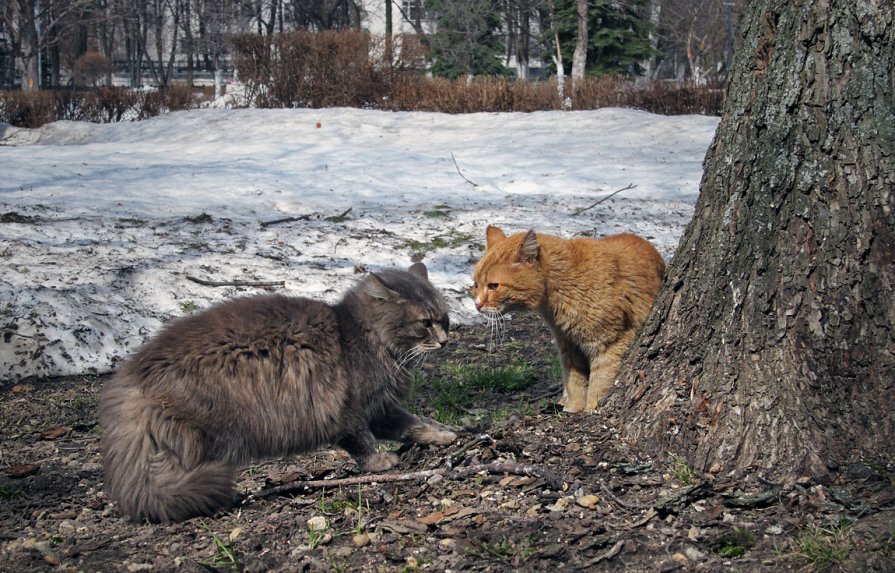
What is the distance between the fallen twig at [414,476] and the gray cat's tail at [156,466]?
273 millimetres

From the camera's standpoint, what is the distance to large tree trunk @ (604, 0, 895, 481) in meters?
3.06

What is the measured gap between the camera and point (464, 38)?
36.8 m

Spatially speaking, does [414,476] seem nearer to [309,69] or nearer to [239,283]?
[239,283]

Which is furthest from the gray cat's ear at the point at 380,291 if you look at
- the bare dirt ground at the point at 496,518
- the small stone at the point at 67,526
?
the small stone at the point at 67,526

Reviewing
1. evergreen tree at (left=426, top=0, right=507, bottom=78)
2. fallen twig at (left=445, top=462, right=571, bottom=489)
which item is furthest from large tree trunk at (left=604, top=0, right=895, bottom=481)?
evergreen tree at (left=426, top=0, right=507, bottom=78)

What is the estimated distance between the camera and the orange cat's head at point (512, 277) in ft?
15.6

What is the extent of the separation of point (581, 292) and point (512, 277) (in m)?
0.43

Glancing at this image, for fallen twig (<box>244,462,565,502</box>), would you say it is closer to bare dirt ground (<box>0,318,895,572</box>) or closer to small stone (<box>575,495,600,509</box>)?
bare dirt ground (<box>0,318,895,572</box>)

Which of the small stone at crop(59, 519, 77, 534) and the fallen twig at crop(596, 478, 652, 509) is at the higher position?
the fallen twig at crop(596, 478, 652, 509)

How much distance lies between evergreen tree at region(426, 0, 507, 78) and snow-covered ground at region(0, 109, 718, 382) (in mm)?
18658

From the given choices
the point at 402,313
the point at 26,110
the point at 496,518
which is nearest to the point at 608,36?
the point at 26,110

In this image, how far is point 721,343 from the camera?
136 inches

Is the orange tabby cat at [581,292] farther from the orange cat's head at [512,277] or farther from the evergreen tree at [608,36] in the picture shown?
the evergreen tree at [608,36]

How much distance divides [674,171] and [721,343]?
32.4 feet
